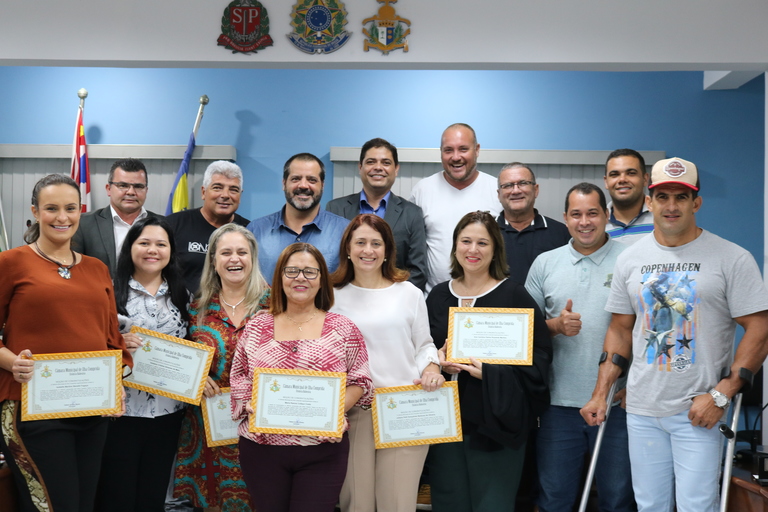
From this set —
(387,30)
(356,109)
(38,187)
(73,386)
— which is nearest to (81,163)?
(356,109)

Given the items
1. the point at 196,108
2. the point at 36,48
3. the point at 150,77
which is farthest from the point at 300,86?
the point at 36,48

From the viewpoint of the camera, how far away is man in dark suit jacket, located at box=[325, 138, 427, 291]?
13.5 ft

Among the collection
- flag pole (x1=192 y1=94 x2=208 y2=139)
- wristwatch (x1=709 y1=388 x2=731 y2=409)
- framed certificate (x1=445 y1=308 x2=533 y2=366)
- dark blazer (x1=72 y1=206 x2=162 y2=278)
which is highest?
flag pole (x1=192 y1=94 x2=208 y2=139)

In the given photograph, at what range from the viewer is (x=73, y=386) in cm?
296

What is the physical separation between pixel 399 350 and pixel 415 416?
309 mm

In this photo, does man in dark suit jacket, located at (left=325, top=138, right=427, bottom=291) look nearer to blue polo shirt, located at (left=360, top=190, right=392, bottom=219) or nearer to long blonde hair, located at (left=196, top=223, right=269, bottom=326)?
blue polo shirt, located at (left=360, top=190, right=392, bottom=219)

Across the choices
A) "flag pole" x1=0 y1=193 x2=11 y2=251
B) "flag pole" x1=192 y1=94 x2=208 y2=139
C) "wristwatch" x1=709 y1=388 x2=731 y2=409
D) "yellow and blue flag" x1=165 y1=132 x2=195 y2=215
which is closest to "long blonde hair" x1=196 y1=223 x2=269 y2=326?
"wristwatch" x1=709 y1=388 x2=731 y2=409

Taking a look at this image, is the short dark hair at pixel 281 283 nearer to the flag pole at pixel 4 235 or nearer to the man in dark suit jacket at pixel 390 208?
the man in dark suit jacket at pixel 390 208

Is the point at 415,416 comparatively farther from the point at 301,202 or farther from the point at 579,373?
the point at 301,202

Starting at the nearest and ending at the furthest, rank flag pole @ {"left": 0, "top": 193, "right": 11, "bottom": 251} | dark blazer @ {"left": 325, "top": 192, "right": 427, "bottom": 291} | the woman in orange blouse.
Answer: the woman in orange blouse
dark blazer @ {"left": 325, "top": 192, "right": 427, "bottom": 291}
flag pole @ {"left": 0, "top": 193, "right": 11, "bottom": 251}

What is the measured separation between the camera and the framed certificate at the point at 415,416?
3.08 metres

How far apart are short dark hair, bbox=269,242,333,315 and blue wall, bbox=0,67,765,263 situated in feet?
10.9

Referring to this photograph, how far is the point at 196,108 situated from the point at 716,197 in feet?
15.7

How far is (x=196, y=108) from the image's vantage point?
6.29m
